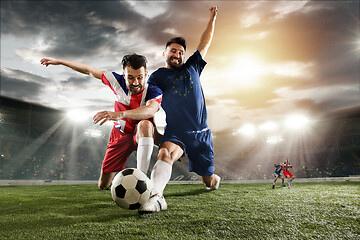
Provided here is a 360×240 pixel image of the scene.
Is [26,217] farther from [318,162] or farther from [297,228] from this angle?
[318,162]

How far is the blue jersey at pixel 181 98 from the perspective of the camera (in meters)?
3.39

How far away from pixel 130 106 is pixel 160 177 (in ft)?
4.93

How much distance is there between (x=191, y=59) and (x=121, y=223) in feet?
8.47

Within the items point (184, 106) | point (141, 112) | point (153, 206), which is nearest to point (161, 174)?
point (153, 206)

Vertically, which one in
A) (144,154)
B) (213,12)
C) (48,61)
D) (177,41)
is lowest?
(144,154)

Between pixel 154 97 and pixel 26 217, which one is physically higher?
pixel 154 97

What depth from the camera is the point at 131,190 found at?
2.50 m

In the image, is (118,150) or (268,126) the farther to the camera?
(268,126)

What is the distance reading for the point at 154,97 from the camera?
3.59m

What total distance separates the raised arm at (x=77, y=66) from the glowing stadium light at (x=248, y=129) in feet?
71.8

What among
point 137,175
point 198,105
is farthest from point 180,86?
point 137,175

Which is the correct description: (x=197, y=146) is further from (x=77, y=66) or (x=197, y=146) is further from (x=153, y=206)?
(x=77, y=66)

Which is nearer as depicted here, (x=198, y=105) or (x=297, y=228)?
(x=297, y=228)

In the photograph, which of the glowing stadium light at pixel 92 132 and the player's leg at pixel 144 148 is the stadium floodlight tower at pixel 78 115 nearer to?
the glowing stadium light at pixel 92 132
